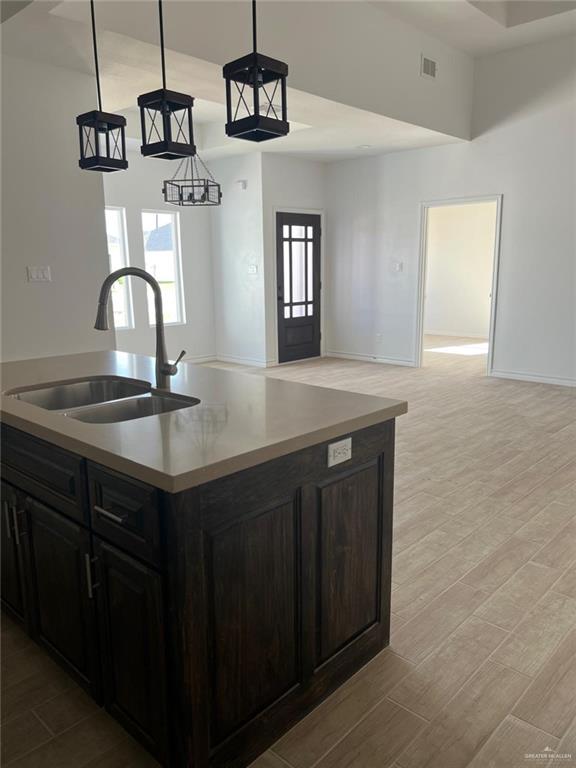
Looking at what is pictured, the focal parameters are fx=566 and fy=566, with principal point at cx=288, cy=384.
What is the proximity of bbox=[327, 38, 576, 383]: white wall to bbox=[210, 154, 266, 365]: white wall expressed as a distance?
4.95 feet

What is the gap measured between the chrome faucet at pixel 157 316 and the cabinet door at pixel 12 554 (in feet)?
2.11

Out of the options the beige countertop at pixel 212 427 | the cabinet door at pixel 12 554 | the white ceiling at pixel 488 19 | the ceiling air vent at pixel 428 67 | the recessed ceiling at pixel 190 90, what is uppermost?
the white ceiling at pixel 488 19

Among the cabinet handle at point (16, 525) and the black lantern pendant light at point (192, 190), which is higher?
the black lantern pendant light at point (192, 190)

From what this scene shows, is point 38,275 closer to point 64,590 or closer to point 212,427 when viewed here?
point 64,590

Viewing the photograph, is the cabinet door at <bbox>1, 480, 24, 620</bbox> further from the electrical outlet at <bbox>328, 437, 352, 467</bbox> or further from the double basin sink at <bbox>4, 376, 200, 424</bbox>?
the electrical outlet at <bbox>328, 437, 352, 467</bbox>

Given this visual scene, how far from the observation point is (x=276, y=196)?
25.3ft

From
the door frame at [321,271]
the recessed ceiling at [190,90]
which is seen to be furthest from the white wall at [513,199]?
the door frame at [321,271]

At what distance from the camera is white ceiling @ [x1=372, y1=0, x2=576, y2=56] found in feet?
17.1

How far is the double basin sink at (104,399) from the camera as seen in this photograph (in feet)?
6.88

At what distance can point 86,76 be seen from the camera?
4328mm

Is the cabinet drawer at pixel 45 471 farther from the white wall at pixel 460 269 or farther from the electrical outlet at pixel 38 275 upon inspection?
the white wall at pixel 460 269

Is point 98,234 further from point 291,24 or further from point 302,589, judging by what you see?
point 302,589

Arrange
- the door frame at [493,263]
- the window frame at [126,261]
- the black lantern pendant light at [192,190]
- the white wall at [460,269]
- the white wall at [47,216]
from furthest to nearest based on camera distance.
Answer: the white wall at [460,269]
the window frame at [126,261]
the door frame at [493,263]
the black lantern pendant light at [192,190]
the white wall at [47,216]

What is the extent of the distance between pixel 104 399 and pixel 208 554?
51.6 inches
